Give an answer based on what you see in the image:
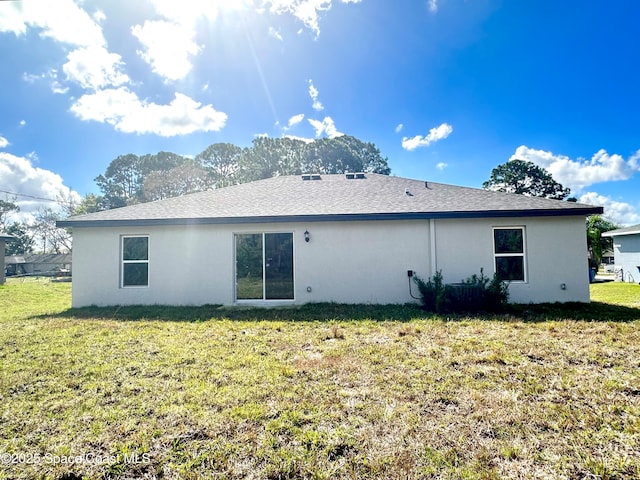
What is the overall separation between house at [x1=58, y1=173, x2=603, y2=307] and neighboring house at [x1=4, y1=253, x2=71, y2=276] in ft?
108

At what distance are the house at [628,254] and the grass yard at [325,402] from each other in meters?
14.7

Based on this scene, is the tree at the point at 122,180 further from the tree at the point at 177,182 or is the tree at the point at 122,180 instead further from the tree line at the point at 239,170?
the tree at the point at 177,182

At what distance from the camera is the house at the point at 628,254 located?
51.4 feet

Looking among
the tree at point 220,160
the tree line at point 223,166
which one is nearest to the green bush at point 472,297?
Result: the tree line at point 223,166

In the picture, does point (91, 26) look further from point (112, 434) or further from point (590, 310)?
point (590, 310)

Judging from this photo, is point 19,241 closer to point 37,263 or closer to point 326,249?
point 37,263

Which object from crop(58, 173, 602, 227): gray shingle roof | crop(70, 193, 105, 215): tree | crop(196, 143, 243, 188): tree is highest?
crop(196, 143, 243, 188): tree

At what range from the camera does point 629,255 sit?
53.7ft

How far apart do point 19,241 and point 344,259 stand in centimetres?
5156

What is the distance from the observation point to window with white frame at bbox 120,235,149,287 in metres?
8.57

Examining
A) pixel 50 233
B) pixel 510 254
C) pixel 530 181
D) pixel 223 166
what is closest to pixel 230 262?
pixel 510 254

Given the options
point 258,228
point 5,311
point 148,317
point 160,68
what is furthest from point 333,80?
point 5,311

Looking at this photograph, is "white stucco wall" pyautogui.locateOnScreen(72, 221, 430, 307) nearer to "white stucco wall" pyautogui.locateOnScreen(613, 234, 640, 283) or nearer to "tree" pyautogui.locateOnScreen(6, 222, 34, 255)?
"white stucco wall" pyautogui.locateOnScreen(613, 234, 640, 283)

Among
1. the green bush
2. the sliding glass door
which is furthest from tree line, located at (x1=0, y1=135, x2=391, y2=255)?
the green bush
